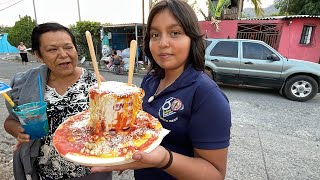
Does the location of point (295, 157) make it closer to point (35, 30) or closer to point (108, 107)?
point (108, 107)

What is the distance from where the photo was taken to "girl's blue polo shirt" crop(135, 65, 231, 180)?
107cm

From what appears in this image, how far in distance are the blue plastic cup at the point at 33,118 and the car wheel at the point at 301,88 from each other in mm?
7151

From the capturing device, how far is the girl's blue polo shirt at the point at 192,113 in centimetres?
107

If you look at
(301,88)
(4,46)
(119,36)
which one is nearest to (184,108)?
(301,88)

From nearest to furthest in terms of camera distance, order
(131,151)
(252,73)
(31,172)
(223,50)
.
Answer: (131,151) → (31,172) → (252,73) → (223,50)

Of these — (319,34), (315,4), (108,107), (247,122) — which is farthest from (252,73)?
(315,4)

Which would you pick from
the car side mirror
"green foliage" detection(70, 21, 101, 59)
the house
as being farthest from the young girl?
"green foliage" detection(70, 21, 101, 59)

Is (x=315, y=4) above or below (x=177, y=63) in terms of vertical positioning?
above

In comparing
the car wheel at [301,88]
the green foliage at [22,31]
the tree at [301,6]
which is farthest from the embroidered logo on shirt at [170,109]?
the green foliage at [22,31]

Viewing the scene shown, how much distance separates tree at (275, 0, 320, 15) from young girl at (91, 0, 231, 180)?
16.7 meters

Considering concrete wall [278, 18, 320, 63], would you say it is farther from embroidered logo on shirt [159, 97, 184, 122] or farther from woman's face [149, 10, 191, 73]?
embroidered logo on shirt [159, 97, 184, 122]

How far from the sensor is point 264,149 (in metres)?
3.72

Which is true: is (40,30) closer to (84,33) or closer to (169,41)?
(169,41)

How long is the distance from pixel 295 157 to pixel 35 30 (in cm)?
399
